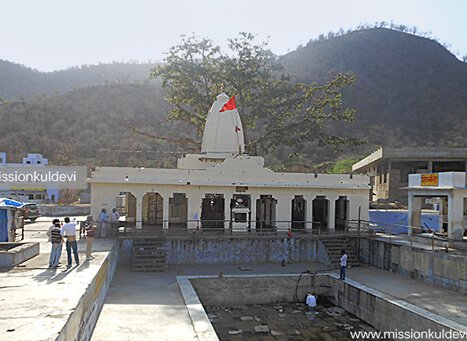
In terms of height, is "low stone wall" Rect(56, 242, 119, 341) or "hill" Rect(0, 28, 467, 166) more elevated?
"hill" Rect(0, 28, 467, 166)

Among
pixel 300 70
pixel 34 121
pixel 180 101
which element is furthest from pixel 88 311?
pixel 300 70

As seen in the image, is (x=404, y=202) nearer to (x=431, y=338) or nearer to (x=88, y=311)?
(x=431, y=338)

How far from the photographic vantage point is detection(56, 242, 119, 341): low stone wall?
768 centimetres

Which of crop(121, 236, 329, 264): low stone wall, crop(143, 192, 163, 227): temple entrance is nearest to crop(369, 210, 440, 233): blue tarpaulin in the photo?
crop(121, 236, 329, 264): low stone wall

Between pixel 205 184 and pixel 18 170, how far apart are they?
87.5 feet

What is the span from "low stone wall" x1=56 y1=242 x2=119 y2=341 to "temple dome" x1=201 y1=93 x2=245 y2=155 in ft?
43.7

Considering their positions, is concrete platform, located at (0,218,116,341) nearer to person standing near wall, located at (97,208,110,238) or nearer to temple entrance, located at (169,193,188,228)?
person standing near wall, located at (97,208,110,238)

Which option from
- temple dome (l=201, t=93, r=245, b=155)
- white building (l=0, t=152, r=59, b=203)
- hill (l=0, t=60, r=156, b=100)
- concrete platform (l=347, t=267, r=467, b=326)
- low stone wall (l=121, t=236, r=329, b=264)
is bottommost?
concrete platform (l=347, t=267, r=467, b=326)

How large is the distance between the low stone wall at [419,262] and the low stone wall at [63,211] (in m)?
21.8

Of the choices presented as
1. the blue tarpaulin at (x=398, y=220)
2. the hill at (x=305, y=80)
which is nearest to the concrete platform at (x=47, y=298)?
the blue tarpaulin at (x=398, y=220)

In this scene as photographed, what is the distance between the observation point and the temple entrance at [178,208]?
26188 mm

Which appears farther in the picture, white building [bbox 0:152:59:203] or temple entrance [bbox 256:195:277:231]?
white building [bbox 0:152:59:203]

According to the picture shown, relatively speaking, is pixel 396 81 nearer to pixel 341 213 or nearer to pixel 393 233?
pixel 341 213

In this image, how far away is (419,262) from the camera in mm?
18656
